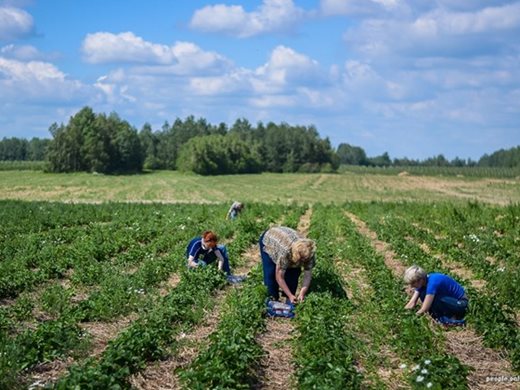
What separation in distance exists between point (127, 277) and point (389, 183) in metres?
61.2

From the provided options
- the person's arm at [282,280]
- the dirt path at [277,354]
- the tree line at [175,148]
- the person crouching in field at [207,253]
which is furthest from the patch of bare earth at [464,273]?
the tree line at [175,148]

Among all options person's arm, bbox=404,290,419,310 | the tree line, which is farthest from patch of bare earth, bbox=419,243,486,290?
the tree line

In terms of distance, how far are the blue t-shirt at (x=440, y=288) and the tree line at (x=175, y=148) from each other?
7928 cm

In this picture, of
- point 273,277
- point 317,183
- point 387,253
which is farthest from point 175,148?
point 273,277

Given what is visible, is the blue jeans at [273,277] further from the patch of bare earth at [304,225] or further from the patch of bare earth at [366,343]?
the patch of bare earth at [304,225]

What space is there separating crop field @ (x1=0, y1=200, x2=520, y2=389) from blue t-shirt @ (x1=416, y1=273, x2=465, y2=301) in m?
0.35

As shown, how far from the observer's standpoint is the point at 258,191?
200 ft

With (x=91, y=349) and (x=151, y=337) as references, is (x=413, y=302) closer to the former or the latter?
(x=151, y=337)

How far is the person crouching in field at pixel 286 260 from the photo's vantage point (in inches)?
394

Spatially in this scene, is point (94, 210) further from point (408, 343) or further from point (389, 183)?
point (389, 183)

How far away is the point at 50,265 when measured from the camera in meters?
14.1

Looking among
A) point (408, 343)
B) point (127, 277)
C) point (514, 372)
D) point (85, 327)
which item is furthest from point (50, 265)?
point (514, 372)

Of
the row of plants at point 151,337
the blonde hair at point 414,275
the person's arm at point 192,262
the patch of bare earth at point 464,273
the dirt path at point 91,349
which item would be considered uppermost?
the blonde hair at point 414,275

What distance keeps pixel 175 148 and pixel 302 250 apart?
377 feet
